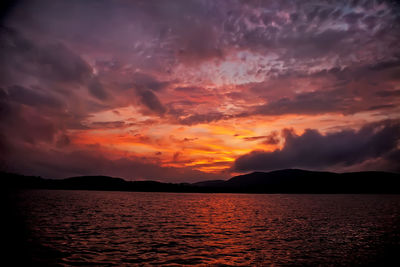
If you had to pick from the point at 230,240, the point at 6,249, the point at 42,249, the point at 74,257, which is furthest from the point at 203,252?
the point at 6,249

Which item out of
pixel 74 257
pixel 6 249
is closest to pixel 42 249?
pixel 6 249

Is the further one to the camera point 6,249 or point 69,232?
point 69,232

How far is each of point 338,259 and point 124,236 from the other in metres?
26.1

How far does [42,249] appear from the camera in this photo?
26.7 m

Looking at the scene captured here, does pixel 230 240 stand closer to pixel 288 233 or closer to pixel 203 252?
pixel 203 252

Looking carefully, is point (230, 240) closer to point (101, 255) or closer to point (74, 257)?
point (101, 255)

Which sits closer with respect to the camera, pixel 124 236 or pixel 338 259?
pixel 338 259

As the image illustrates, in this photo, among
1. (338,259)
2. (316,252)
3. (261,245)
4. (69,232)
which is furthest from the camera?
(69,232)

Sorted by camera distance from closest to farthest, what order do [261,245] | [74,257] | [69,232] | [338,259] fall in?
[74,257] → [338,259] → [261,245] → [69,232]

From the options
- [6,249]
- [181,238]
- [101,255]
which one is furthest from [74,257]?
[181,238]

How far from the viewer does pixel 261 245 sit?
31.9 metres

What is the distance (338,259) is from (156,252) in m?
18.4

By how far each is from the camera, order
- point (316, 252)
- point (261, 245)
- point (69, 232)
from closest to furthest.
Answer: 1. point (316, 252)
2. point (261, 245)
3. point (69, 232)

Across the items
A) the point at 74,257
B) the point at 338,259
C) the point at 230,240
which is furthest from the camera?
the point at 230,240
